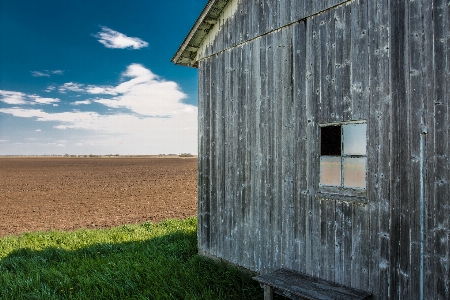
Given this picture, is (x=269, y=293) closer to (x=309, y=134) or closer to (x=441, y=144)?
(x=309, y=134)

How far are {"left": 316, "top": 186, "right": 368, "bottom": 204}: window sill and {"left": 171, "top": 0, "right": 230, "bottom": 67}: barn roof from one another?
3.96 metres

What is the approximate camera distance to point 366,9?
419cm

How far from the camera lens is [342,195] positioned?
443 cm

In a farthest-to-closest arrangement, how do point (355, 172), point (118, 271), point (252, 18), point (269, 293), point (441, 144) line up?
1. point (118, 271)
2. point (252, 18)
3. point (269, 293)
4. point (355, 172)
5. point (441, 144)

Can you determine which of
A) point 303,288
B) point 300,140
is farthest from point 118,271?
point 300,140

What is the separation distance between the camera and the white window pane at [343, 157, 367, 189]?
425cm

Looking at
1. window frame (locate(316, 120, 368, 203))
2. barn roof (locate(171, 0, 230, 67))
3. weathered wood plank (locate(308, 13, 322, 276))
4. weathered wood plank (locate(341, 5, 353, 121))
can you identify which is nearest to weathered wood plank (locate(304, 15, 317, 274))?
weathered wood plank (locate(308, 13, 322, 276))

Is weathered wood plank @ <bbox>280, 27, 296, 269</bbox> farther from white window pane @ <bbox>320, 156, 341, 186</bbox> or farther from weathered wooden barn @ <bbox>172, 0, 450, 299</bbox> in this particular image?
white window pane @ <bbox>320, 156, 341, 186</bbox>

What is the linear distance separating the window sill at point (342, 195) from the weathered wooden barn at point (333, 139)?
0.01 m

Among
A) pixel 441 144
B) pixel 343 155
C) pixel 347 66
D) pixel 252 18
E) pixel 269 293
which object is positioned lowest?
pixel 269 293

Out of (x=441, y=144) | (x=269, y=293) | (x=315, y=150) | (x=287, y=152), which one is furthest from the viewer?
(x=287, y=152)

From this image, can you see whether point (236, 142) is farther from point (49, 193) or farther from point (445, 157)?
point (49, 193)

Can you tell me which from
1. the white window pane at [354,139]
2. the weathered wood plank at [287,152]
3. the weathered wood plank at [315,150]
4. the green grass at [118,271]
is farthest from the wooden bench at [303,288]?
the white window pane at [354,139]

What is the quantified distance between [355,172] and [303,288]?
5.60ft
